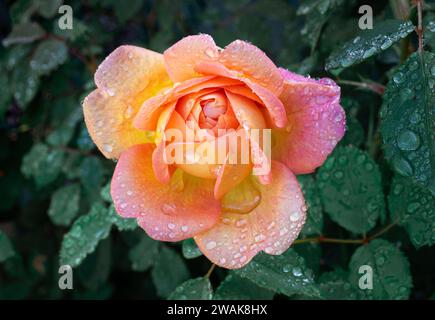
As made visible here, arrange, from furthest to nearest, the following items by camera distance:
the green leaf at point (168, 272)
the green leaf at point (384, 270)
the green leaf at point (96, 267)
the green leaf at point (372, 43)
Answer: the green leaf at point (96, 267) → the green leaf at point (168, 272) → the green leaf at point (384, 270) → the green leaf at point (372, 43)

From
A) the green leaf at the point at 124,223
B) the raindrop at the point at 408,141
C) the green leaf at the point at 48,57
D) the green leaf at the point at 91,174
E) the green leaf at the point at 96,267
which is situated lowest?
the green leaf at the point at 96,267

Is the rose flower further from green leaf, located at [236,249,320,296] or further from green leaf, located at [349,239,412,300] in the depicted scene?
green leaf, located at [349,239,412,300]

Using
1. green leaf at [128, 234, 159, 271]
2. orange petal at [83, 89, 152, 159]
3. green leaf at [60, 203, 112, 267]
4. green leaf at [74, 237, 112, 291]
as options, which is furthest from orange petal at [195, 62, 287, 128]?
green leaf at [74, 237, 112, 291]

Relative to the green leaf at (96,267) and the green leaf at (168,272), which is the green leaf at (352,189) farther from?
the green leaf at (96,267)

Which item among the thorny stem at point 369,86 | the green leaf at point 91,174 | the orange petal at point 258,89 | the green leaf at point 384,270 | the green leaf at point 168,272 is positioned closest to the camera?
the orange petal at point 258,89

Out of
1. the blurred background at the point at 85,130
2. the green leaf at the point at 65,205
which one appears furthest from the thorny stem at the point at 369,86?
the green leaf at the point at 65,205
